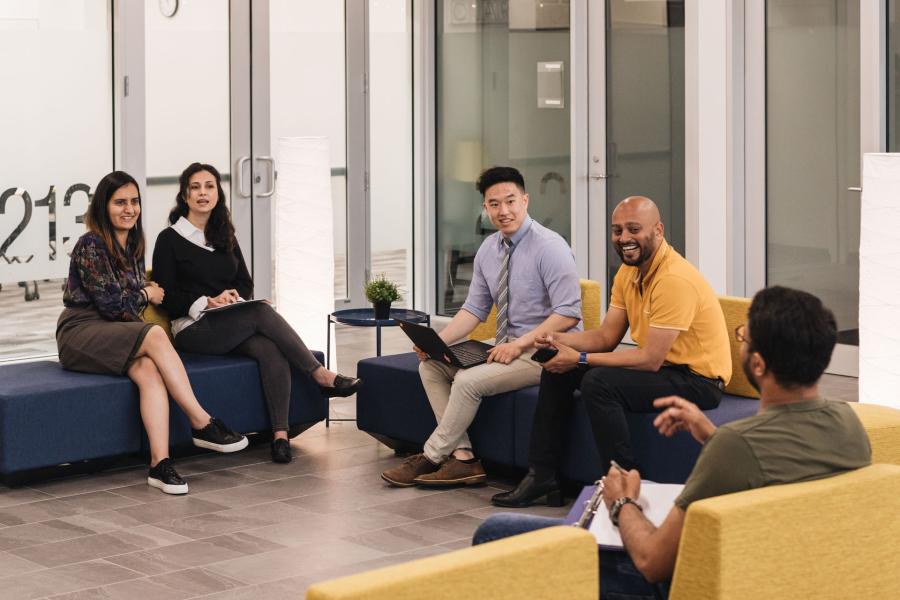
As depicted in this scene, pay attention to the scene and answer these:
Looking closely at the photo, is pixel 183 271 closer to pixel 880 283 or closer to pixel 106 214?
pixel 106 214

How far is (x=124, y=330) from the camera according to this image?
5.82 m

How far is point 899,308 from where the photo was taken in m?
5.48

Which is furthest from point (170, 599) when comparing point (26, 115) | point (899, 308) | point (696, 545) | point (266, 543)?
point (26, 115)

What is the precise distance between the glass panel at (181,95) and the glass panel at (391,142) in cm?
129

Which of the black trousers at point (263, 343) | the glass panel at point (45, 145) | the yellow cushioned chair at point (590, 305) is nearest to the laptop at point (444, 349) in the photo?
the yellow cushioned chair at point (590, 305)

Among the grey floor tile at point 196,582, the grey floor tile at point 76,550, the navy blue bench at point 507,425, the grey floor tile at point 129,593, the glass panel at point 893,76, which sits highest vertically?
the glass panel at point 893,76

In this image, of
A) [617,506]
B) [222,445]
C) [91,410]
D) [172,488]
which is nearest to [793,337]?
[617,506]

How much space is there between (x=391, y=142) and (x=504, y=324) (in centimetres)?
474

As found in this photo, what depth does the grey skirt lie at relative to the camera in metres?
5.79

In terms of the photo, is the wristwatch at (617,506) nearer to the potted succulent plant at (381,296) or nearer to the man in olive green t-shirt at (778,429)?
the man in olive green t-shirt at (778,429)

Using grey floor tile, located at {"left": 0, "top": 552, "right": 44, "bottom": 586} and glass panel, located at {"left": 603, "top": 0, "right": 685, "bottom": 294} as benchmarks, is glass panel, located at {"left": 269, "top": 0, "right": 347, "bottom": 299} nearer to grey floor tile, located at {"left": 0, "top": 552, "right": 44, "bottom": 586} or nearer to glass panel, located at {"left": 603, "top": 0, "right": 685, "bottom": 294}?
glass panel, located at {"left": 603, "top": 0, "right": 685, "bottom": 294}

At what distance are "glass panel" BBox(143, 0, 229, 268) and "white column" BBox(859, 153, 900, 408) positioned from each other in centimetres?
479

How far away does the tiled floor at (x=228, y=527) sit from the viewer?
14.6 feet

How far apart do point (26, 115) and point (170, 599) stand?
4783 mm
